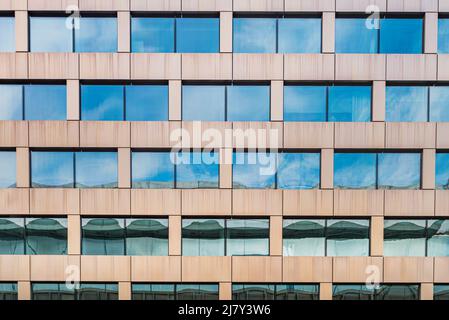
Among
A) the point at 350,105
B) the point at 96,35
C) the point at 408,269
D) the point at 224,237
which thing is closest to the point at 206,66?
the point at 96,35

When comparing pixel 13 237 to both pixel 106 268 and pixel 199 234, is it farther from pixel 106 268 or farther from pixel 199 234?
pixel 199 234

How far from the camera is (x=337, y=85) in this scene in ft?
29.3

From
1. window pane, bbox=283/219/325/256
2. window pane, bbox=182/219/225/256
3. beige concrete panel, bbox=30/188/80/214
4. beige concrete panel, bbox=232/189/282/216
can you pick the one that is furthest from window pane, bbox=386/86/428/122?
beige concrete panel, bbox=30/188/80/214

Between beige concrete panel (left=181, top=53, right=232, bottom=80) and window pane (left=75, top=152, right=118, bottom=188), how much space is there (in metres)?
3.51

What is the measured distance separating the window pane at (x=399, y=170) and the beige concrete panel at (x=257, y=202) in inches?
132

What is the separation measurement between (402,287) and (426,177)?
3579 millimetres

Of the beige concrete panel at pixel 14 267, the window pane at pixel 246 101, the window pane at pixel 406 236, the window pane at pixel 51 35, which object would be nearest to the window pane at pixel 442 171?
the window pane at pixel 406 236

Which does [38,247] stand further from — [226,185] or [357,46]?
[357,46]

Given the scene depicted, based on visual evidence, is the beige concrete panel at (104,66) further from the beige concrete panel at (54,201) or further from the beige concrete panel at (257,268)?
the beige concrete panel at (257,268)

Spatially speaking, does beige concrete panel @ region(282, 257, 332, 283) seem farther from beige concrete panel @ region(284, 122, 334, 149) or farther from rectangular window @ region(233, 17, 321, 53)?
rectangular window @ region(233, 17, 321, 53)

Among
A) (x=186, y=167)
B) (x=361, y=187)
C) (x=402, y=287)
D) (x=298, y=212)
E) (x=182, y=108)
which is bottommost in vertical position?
(x=402, y=287)

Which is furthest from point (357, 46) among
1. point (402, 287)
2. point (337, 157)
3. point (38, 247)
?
point (38, 247)

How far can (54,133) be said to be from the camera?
8.68m

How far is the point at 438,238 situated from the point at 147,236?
9.26 m
